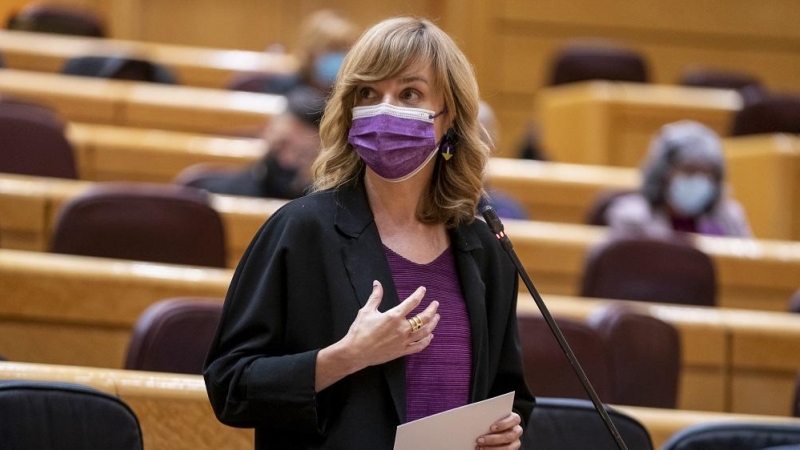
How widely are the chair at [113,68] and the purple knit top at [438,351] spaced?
11.0 feet

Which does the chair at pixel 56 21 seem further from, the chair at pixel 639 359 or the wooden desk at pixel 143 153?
the chair at pixel 639 359

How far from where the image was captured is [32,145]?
322 centimetres

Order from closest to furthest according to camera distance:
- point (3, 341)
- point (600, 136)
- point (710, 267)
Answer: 1. point (3, 341)
2. point (710, 267)
3. point (600, 136)

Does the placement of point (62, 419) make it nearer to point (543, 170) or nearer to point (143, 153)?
point (143, 153)

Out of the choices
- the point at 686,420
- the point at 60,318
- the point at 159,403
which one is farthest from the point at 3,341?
the point at 686,420

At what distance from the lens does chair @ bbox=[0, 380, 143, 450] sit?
4.58 ft

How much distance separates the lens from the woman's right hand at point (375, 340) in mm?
1115

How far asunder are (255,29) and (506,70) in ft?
4.48

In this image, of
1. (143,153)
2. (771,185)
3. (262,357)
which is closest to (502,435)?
(262,357)

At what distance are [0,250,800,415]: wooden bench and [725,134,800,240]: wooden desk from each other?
5.06 ft

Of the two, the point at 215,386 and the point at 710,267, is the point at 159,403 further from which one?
the point at 710,267

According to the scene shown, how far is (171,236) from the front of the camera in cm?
263

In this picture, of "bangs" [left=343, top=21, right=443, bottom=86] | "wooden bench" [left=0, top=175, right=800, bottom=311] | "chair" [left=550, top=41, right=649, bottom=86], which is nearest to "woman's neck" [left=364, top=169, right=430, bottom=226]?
"bangs" [left=343, top=21, right=443, bottom=86]

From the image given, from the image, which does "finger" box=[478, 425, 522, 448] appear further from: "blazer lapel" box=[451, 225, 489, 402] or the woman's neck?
the woman's neck
